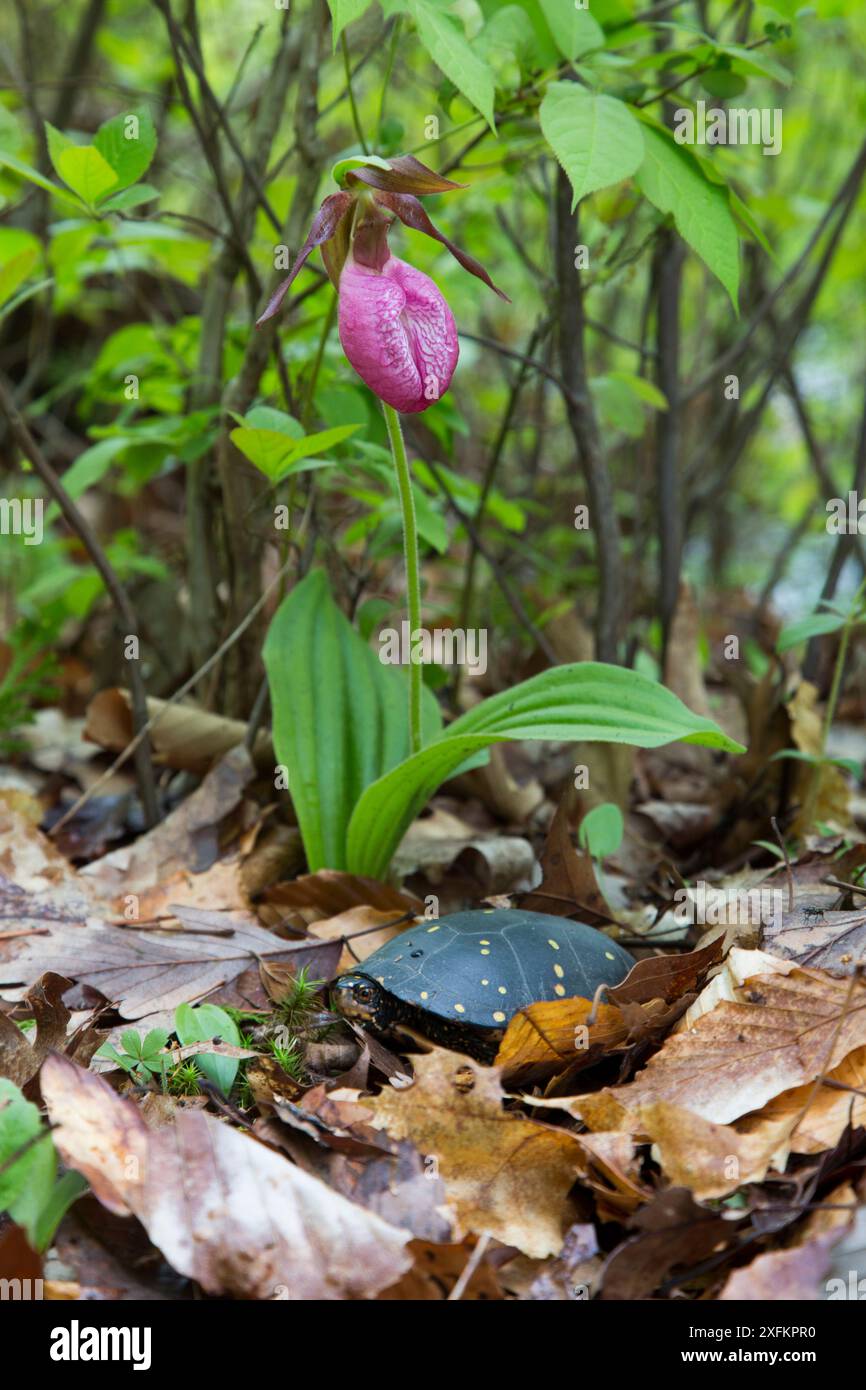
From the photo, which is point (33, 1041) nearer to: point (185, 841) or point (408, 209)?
point (185, 841)

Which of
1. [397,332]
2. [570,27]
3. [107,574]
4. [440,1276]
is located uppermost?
[570,27]

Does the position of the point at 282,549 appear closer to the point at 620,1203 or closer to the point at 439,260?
the point at 439,260

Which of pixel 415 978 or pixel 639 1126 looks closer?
pixel 639 1126

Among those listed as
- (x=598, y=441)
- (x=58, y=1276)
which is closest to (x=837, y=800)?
(x=598, y=441)

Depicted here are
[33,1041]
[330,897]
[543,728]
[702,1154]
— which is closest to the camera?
[702,1154]

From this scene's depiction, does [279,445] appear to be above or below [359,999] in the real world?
above

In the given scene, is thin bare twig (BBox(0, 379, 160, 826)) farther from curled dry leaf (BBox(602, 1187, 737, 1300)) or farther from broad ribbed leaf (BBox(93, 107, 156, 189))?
curled dry leaf (BBox(602, 1187, 737, 1300))

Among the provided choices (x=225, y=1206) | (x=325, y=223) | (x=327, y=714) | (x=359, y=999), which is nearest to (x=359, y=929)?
(x=359, y=999)
